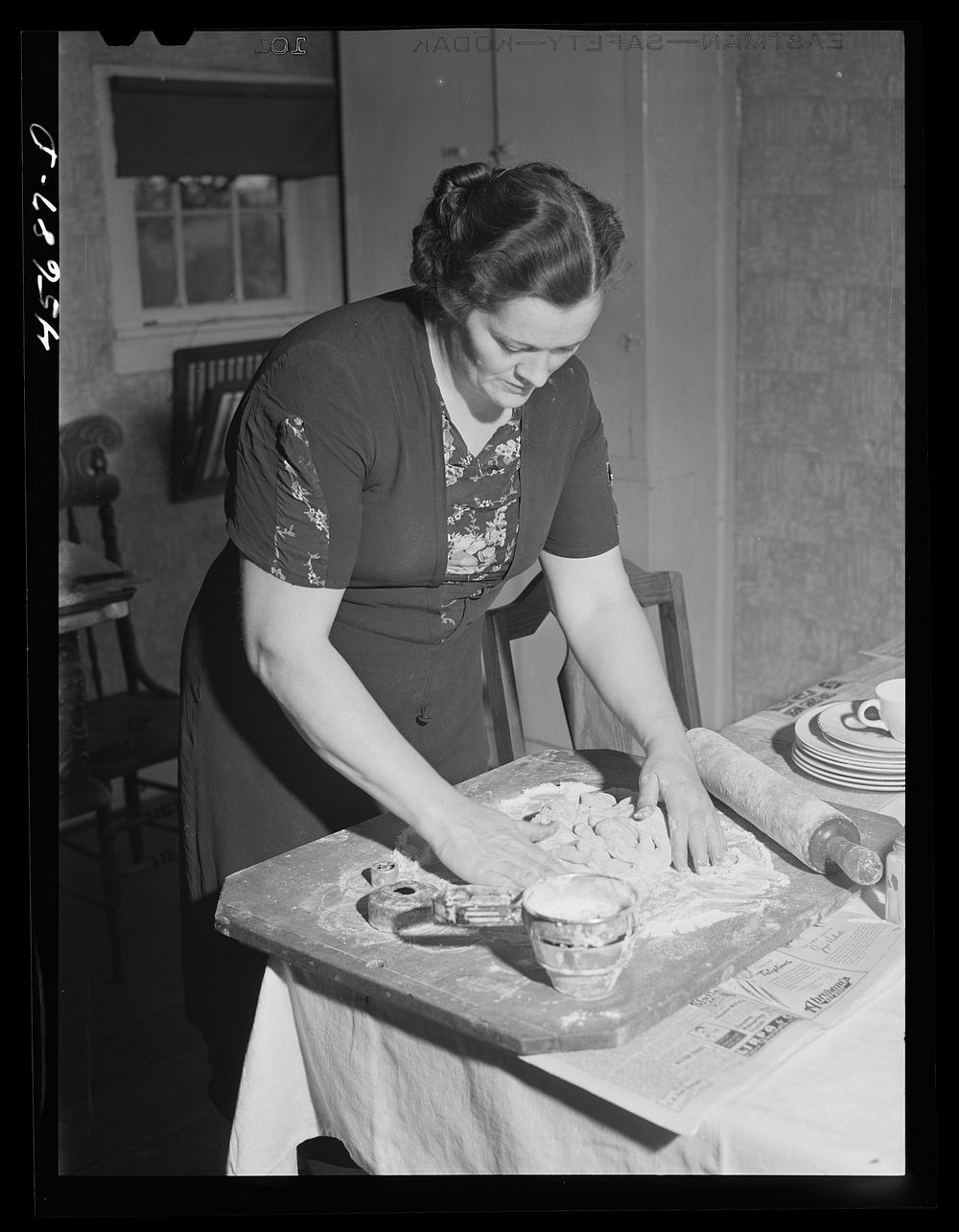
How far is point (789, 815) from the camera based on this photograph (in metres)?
1.54

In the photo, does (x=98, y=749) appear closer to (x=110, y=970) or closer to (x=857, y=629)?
(x=110, y=970)

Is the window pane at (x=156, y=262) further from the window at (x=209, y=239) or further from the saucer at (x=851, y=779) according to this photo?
the saucer at (x=851, y=779)

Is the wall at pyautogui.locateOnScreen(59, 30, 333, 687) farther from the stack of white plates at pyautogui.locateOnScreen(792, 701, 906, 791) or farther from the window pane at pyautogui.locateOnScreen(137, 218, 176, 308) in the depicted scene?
the stack of white plates at pyautogui.locateOnScreen(792, 701, 906, 791)

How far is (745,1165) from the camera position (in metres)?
1.16

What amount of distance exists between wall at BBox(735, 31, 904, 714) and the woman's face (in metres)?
1.84

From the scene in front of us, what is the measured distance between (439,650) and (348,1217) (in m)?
0.78

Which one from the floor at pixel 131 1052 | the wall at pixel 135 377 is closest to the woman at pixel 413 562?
the floor at pixel 131 1052

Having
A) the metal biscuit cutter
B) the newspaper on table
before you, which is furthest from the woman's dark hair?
the newspaper on table

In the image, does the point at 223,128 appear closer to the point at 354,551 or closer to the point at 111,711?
the point at 111,711

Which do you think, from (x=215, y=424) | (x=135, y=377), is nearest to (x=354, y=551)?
(x=215, y=424)

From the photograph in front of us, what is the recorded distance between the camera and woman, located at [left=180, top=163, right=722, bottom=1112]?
5.01 ft

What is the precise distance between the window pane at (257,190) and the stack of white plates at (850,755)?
2.91 metres

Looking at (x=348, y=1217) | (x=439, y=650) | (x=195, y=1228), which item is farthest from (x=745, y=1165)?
(x=439, y=650)

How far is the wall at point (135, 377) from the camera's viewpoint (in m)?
3.66
